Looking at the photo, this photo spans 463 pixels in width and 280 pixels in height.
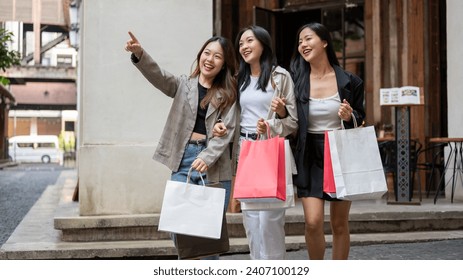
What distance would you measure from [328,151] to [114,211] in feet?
9.88

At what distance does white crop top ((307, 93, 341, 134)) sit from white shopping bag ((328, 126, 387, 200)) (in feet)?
0.68

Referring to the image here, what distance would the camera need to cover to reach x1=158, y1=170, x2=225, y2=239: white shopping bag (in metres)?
3.53

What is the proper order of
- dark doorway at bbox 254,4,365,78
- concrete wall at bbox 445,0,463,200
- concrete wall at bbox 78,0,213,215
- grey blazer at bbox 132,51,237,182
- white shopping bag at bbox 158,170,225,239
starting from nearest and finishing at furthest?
white shopping bag at bbox 158,170,225,239, grey blazer at bbox 132,51,237,182, concrete wall at bbox 78,0,213,215, concrete wall at bbox 445,0,463,200, dark doorway at bbox 254,4,365,78

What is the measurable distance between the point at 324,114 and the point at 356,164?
1.21 ft

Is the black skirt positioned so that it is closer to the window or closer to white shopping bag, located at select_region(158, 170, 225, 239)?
white shopping bag, located at select_region(158, 170, 225, 239)

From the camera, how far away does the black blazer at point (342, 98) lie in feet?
12.9

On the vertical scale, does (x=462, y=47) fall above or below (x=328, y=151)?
above

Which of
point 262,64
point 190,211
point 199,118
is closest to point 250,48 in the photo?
point 262,64

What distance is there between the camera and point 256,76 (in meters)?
4.09

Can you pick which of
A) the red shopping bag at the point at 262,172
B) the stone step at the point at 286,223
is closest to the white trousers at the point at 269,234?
the red shopping bag at the point at 262,172

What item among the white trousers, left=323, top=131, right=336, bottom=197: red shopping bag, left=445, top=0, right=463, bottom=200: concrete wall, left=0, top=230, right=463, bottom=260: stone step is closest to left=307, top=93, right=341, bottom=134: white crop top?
left=323, top=131, right=336, bottom=197: red shopping bag

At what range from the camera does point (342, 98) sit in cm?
397
